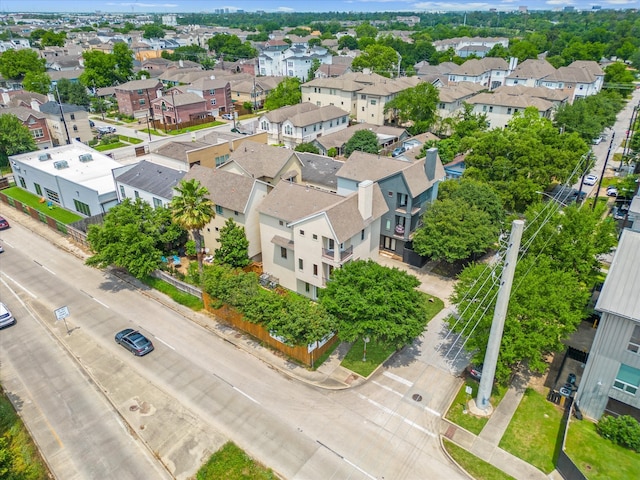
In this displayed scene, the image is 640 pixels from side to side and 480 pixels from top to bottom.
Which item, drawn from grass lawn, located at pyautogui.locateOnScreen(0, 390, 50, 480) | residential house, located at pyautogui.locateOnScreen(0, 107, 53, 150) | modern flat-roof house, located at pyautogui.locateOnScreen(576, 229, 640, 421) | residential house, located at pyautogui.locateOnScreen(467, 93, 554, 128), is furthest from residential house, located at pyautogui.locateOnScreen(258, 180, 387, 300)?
residential house, located at pyautogui.locateOnScreen(0, 107, 53, 150)

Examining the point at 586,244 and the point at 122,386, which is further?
the point at 586,244

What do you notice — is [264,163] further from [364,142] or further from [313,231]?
[364,142]

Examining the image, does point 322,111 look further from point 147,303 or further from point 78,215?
point 147,303

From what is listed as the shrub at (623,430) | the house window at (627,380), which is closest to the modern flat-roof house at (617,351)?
the house window at (627,380)

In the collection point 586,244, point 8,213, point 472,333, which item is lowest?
point 8,213

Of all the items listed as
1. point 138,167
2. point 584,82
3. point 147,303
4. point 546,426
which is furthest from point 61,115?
point 584,82

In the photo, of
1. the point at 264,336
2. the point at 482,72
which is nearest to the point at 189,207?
the point at 264,336

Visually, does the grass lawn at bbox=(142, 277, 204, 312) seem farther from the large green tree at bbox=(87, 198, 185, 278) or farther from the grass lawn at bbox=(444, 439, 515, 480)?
the grass lawn at bbox=(444, 439, 515, 480)
